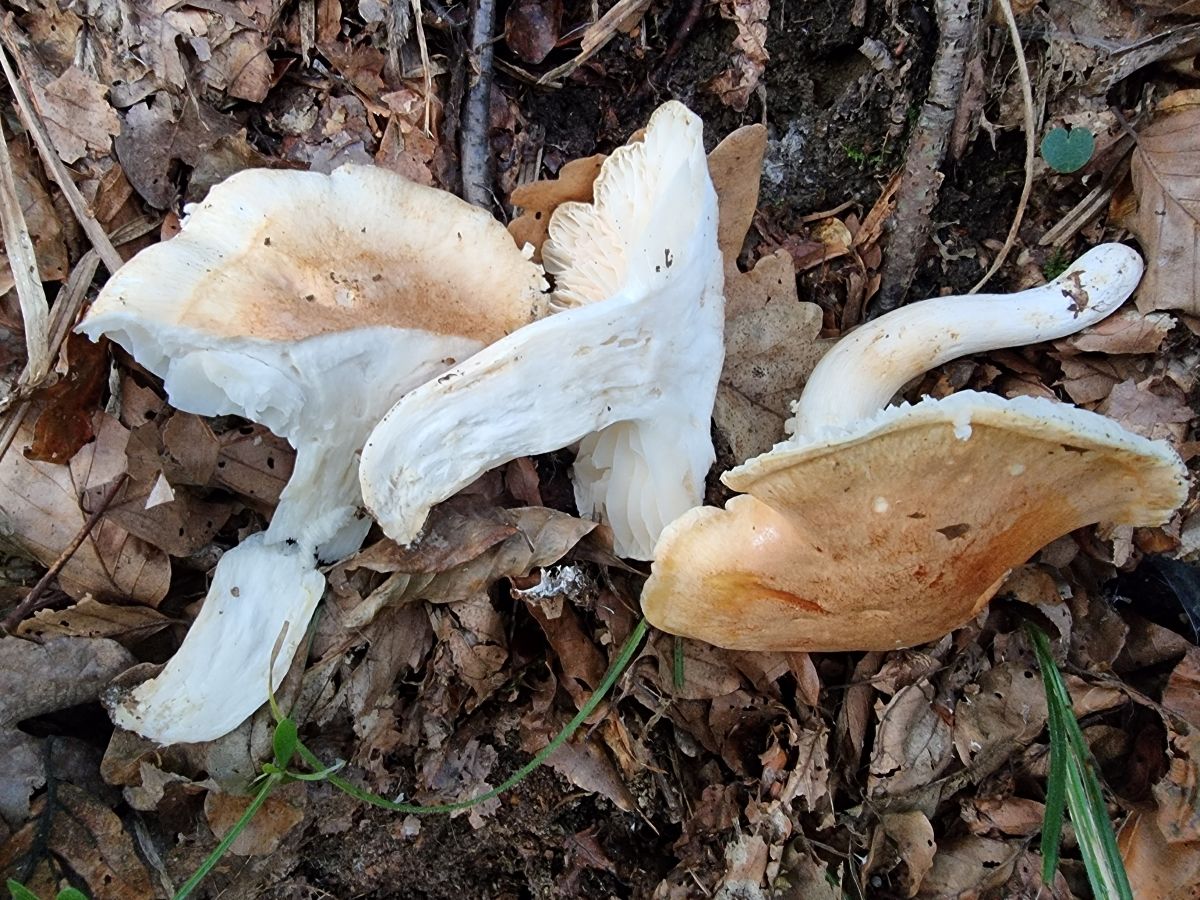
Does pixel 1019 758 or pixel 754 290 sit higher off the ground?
pixel 754 290

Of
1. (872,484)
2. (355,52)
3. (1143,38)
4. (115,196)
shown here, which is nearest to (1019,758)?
(872,484)

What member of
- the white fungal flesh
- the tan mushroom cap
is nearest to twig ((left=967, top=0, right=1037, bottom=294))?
the tan mushroom cap

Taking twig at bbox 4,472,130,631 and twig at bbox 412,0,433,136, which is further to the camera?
twig at bbox 412,0,433,136

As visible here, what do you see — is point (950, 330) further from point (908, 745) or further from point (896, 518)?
point (908, 745)

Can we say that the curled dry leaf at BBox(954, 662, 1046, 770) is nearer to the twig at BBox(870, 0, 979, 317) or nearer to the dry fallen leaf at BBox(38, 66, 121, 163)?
the twig at BBox(870, 0, 979, 317)

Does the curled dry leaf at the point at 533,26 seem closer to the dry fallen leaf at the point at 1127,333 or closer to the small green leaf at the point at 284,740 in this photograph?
the dry fallen leaf at the point at 1127,333

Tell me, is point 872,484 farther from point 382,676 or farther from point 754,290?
point 382,676
